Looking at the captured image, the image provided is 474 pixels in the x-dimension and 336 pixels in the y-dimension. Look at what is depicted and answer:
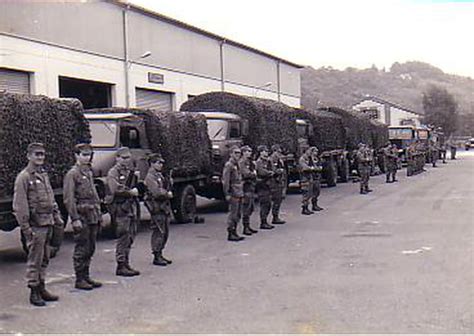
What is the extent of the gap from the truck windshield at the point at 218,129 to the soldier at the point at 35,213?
930 cm

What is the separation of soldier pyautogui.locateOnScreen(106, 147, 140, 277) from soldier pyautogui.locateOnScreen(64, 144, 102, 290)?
0.53 metres

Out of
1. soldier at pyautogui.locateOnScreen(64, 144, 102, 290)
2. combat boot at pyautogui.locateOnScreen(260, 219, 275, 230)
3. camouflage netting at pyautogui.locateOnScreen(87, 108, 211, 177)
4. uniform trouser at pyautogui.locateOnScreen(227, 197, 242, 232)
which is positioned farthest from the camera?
camouflage netting at pyautogui.locateOnScreen(87, 108, 211, 177)

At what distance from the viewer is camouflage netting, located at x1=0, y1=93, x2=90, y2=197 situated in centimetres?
880

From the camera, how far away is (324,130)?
23.3 metres

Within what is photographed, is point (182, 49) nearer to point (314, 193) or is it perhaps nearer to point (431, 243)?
point (314, 193)

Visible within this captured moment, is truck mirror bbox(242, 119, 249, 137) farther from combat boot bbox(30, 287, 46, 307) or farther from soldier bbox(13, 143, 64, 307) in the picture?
combat boot bbox(30, 287, 46, 307)

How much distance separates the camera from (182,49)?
101ft

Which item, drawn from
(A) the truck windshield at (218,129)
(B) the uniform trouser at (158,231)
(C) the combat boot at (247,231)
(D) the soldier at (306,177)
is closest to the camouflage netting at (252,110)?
(A) the truck windshield at (218,129)

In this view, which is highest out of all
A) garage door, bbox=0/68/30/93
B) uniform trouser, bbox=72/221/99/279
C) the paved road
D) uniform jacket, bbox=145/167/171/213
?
garage door, bbox=0/68/30/93

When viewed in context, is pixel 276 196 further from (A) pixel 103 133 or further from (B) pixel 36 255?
(B) pixel 36 255

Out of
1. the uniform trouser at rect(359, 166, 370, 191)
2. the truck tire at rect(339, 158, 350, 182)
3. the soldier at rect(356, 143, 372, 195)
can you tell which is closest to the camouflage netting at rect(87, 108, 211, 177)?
the soldier at rect(356, 143, 372, 195)

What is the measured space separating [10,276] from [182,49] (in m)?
23.8

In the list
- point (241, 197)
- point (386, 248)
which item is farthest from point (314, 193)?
point (386, 248)

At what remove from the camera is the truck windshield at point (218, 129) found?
15903 millimetres
